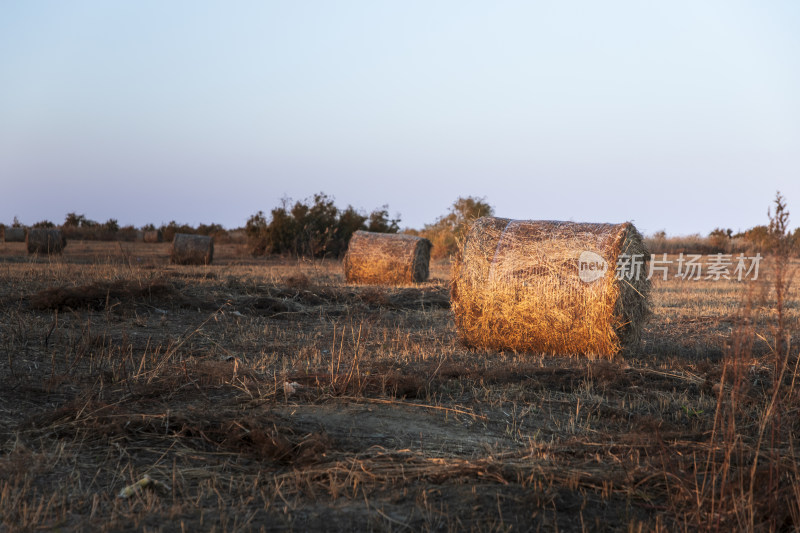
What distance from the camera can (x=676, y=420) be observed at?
18.2ft

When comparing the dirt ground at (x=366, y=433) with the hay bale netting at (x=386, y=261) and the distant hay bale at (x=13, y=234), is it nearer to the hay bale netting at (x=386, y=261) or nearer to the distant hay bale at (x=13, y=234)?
the hay bale netting at (x=386, y=261)

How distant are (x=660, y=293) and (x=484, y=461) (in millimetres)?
12841

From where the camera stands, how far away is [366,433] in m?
5.00

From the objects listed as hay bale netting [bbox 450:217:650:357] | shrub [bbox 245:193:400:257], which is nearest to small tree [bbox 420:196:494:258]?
shrub [bbox 245:193:400:257]

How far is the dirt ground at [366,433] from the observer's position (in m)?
3.65

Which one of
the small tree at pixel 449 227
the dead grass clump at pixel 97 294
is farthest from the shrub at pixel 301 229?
the dead grass clump at pixel 97 294

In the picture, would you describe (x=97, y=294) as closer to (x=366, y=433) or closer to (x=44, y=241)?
(x=366, y=433)

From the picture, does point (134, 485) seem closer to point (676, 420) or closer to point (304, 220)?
point (676, 420)

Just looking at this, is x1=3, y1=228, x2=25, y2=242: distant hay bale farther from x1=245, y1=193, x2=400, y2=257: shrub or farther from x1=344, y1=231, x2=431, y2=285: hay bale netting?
x1=344, y1=231, x2=431, y2=285: hay bale netting

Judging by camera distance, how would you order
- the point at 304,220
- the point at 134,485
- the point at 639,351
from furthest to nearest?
1. the point at 304,220
2. the point at 639,351
3. the point at 134,485

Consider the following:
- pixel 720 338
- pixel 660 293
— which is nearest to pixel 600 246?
pixel 720 338
